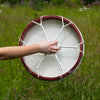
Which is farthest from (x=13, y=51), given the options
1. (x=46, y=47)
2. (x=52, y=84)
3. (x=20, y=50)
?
(x=52, y=84)

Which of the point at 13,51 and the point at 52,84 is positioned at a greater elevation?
the point at 13,51

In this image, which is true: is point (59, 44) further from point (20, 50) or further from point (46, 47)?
point (20, 50)

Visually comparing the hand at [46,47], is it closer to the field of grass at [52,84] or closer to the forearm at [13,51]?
the forearm at [13,51]

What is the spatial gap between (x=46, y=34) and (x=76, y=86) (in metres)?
0.67

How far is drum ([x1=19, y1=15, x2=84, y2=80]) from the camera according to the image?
2064 mm

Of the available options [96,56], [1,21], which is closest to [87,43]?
[96,56]

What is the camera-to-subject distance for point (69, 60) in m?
2.09

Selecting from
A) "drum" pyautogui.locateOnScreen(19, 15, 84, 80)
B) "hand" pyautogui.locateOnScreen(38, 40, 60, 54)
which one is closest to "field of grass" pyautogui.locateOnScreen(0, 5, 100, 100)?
"drum" pyautogui.locateOnScreen(19, 15, 84, 80)

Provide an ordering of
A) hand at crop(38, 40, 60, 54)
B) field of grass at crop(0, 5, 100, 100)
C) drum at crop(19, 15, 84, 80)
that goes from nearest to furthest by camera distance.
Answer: hand at crop(38, 40, 60, 54) < drum at crop(19, 15, 84, 80) < field of grass at crop(0, 5, 100, 100)

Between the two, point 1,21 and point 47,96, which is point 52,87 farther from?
point 1,21

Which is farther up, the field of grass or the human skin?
the human skin

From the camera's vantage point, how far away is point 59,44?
208 centimetres

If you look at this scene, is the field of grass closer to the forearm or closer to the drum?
the drum

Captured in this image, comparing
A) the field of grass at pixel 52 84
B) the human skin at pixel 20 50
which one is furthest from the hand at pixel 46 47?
the field of grass at pixel 52 84
